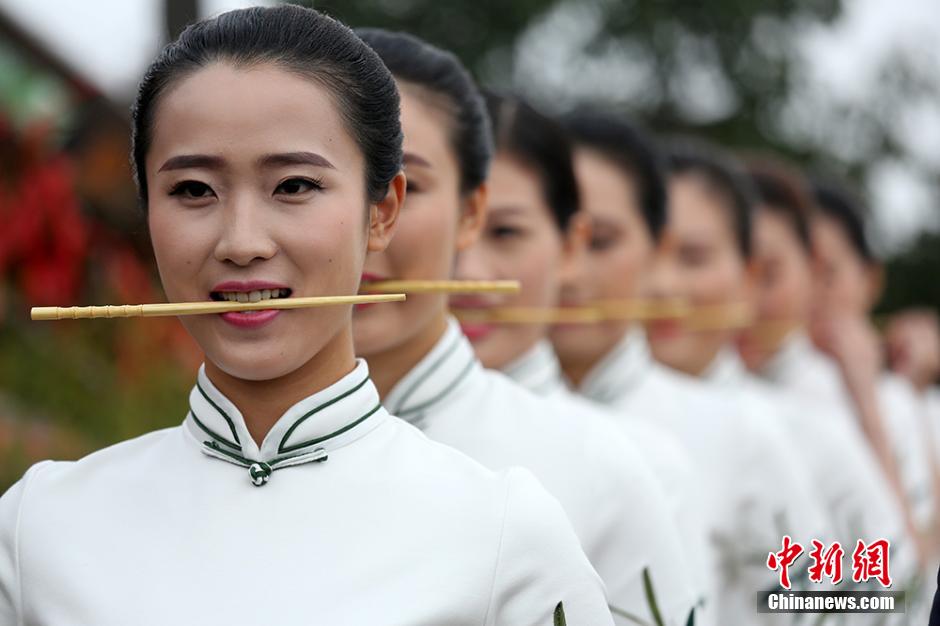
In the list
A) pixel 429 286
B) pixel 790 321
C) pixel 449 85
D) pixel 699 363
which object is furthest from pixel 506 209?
pixel 790 321

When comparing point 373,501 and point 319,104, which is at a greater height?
point 319,104

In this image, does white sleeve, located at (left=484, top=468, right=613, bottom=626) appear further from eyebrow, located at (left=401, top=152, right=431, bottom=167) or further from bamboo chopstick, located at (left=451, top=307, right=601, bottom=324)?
bamboo chopstick, located at (left=451, top=307, right=601, bottom=324)

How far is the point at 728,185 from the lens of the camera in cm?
433

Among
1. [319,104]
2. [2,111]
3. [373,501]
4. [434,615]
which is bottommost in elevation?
[434,615]

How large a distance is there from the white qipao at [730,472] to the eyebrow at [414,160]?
1405mm

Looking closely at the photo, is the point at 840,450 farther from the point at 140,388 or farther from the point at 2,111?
the point at 2,111

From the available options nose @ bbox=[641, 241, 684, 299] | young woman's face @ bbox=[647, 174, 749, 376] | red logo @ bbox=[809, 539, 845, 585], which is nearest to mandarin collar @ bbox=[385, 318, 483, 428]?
red logo @ bbox=[809, 539, 845, 585]

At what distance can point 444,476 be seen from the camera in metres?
1.73

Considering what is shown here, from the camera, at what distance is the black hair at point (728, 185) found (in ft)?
14.2

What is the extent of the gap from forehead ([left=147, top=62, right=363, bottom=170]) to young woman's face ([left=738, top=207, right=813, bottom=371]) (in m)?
3.49

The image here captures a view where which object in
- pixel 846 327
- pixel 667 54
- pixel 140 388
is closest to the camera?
pixel 140 388

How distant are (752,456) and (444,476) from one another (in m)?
2.00

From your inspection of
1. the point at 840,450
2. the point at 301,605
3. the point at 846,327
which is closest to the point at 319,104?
the point at 301,605

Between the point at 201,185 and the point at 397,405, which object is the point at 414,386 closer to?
the point at 397,405
